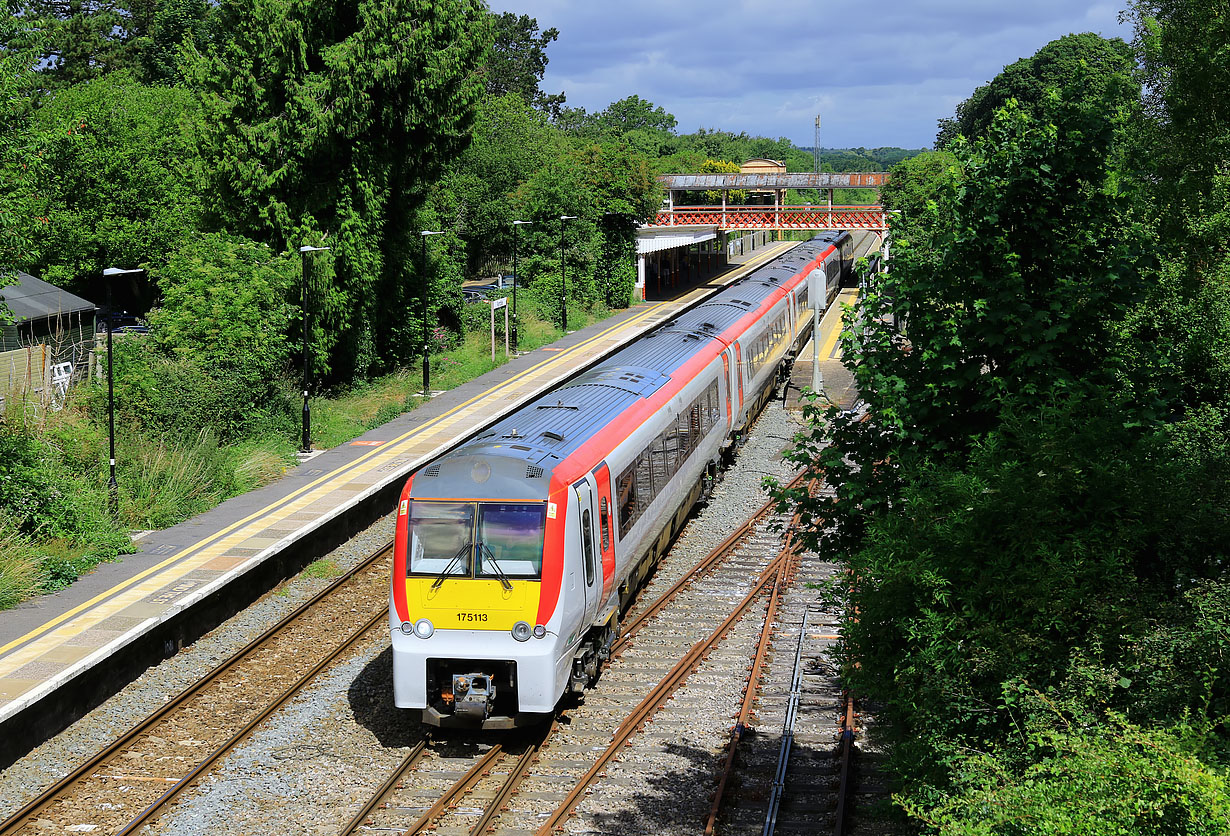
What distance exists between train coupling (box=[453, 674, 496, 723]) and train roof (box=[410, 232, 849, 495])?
238cm

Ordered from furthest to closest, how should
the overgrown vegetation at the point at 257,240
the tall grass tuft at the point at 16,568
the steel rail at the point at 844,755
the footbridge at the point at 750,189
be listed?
1. the footbridge at the point at 750,189
2. the overgrown vegetation at the point at 257,240
3. the tall grass tuft at the point at 16,568
4. the steel rail at the point at 844,755

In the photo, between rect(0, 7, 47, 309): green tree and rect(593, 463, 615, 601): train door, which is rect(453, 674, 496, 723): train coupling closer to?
rect(593, 463, 615, 601): train door

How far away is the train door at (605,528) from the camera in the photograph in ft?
46.7

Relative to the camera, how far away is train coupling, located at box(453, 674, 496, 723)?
12380 mm

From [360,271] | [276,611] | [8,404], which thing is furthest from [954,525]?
[360,271]

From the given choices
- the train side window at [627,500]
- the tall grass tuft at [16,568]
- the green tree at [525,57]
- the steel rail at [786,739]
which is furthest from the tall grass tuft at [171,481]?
the green tree at [525,57]

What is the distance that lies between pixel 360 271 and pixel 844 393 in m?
15.2

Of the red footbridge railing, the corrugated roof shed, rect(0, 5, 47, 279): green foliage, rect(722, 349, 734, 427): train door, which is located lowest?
rect(722, 349, 734, 427): train door

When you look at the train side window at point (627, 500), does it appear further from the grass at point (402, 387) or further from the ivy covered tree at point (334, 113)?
the ivy covered tree at point (334, 113)

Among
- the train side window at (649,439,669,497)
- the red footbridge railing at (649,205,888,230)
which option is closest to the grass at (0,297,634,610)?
the train side window at (649,439,669,497)

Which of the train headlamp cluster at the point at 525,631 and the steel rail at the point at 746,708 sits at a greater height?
the train headlamp cluster at the point at 525,631

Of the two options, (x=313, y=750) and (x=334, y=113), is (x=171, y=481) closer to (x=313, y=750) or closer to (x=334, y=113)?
(x=313, y=750)

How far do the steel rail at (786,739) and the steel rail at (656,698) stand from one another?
47.5 inches

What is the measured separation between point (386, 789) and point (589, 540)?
3682 millimetres
